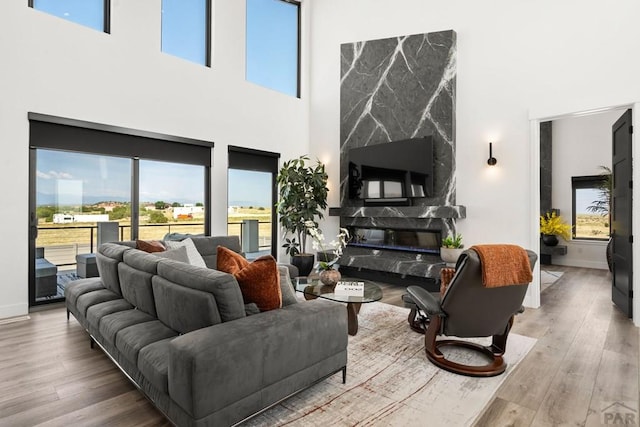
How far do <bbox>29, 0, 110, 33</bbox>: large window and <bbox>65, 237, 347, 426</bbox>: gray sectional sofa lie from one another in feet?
11.7

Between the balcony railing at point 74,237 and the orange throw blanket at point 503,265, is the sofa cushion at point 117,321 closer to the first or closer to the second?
the orange throw blanket at point 503,265

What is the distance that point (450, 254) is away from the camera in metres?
4.61

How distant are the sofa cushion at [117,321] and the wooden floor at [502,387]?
323mm

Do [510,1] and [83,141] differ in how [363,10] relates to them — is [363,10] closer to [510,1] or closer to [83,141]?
[510,1]

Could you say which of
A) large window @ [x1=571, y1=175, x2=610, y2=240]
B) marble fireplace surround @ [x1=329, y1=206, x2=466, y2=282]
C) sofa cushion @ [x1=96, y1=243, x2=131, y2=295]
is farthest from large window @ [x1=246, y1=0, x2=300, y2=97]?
large window @ [x1=571, y1=175, x2=610, y2=240]

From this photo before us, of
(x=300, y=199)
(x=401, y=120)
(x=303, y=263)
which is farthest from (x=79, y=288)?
(x=401, y=120)

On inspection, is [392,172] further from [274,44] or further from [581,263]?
[581,263]

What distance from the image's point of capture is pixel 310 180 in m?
5.90

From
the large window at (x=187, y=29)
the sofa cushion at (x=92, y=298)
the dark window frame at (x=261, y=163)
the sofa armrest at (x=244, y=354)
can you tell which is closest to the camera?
the sofa armrest at (x=244, y=354)

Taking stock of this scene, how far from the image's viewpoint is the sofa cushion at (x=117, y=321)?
7.58 feet

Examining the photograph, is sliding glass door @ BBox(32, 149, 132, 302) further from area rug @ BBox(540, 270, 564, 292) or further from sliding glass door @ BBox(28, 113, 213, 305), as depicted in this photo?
area rug @ BBox(540, 270, 564, 292)

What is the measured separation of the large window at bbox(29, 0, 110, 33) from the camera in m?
4.07

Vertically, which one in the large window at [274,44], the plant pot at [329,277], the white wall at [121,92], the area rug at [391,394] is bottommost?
the area rug at [391,394]

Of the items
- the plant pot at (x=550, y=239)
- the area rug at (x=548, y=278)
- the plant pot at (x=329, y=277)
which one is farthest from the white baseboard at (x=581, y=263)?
the plant pot at (x=329, y=277)
